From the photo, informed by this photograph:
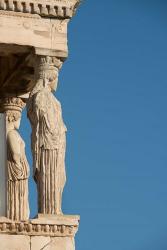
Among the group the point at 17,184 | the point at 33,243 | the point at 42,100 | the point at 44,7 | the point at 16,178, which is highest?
the point at 44,7

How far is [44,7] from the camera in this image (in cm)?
2634

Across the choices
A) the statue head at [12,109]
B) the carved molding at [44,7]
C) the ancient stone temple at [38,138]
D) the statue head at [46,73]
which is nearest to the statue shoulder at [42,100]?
the ancient stone temple at [38,138]

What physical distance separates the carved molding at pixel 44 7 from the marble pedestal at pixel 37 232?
→ 4628mm

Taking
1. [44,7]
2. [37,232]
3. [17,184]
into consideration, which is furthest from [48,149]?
[44,7]

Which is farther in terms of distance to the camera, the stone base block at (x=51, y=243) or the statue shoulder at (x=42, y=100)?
the statue shoulder at (x=42, y=100)

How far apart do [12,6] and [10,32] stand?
0.57 m

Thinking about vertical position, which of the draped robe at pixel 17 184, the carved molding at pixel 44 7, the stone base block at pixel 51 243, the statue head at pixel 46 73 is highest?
the carved molding at pixel 44 7

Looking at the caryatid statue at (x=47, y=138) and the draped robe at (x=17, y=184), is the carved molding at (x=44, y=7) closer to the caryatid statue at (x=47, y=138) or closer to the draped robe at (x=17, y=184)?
the caryatid statue at (x=47, y=138)

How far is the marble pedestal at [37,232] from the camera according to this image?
24922 millimetres

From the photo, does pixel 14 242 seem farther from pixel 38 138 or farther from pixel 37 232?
pixel 38 138

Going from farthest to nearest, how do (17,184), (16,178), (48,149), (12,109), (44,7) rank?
(12,109) → (17,184) → (16,178) → (44,7) → (48,149)

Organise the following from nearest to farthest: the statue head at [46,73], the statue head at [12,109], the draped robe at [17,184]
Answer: the statue head at [46,73] < the draped robe at [17,184] < the statue head at [12,109]

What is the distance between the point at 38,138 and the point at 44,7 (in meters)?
2.99

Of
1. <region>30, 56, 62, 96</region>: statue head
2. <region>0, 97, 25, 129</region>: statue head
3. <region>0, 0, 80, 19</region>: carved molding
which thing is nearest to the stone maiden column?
<region>30, 56, 62, 96</region>: statue head
